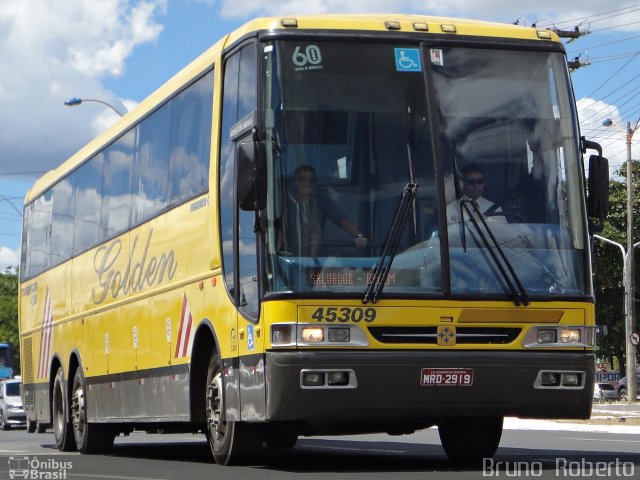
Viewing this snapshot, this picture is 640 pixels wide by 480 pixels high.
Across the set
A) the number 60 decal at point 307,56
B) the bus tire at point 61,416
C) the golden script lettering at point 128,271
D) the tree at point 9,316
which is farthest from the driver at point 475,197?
the tree at point 9,316

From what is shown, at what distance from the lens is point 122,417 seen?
1673 centimetres

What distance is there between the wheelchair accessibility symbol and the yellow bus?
0.01 m

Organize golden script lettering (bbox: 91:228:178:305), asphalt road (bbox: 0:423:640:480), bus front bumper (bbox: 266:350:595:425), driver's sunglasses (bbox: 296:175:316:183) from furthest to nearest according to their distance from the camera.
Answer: golden script lettering (bbox: 91:228:178:305) < asphalt road (bbox: 0:423:640:480) < driver's sunglasses (bbox: 296:175:316:183) < bus front bumper (bbox: 266:350:595:425)

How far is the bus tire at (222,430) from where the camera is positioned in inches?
502

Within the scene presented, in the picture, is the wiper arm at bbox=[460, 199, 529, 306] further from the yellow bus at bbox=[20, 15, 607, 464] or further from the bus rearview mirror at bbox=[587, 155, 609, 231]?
the bus rearview mirror at bbox=[587, 155, 609, 231]

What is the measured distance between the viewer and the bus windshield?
1169cm

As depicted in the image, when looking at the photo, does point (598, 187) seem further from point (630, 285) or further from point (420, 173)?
point (630, 285)

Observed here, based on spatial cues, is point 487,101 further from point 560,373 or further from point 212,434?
point 212,434

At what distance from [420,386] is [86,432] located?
811 centimetres

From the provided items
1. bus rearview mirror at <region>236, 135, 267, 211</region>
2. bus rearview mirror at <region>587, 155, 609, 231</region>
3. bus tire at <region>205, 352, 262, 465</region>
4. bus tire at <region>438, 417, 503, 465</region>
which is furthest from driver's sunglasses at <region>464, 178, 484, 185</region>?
bus tire at <region>438, 417, 503, 465</region>

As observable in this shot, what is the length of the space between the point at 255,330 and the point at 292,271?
62cm

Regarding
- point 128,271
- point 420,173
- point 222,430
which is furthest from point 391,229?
point 128,271

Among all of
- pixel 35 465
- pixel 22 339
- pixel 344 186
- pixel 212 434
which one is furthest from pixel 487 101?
pixel 22 339

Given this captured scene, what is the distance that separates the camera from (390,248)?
11.7 meters
